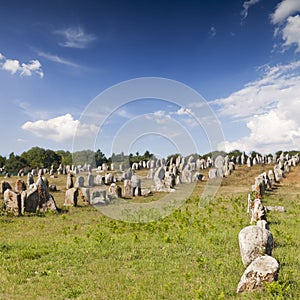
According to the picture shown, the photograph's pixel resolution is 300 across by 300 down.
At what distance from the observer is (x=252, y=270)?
6289 millimetres

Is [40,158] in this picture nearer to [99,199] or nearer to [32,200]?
[99,199]

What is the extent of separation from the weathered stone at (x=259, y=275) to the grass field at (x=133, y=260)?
146 mm

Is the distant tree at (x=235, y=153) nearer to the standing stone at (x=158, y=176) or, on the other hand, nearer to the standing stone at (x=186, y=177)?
the standing stone at (x=186, y=177)

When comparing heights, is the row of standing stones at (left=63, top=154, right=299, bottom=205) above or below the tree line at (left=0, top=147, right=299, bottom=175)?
below

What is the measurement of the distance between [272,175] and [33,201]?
22.7m

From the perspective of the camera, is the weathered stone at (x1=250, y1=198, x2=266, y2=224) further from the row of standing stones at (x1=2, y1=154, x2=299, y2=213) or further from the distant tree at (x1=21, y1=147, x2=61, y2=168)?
the distant tree at (x1=21, y1=147, x2=61, y2=168)

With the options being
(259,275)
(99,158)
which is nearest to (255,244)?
(259,275)

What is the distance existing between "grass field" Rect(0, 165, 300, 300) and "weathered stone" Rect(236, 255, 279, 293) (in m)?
0.15

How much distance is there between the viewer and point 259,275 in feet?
20.4

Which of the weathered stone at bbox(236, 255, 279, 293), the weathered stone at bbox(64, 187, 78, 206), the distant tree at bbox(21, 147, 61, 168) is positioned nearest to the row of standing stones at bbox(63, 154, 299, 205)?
the weathered stone at bbox(64, 187, 78, 206)

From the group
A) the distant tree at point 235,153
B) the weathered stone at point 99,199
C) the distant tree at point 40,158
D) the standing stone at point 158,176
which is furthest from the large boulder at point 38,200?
the distant tree at point 235,153

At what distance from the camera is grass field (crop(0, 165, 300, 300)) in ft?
21.1

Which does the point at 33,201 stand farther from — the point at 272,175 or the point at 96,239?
the point at 272,175

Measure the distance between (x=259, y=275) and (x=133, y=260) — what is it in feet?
11.2
